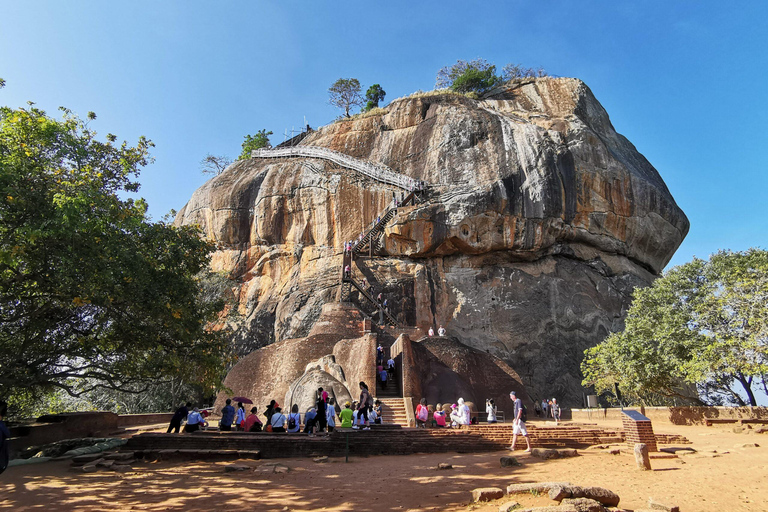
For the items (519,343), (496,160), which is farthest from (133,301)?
(496,160)

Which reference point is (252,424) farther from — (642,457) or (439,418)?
(642,457)

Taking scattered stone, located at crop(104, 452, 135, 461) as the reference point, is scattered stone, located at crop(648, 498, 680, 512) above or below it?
below

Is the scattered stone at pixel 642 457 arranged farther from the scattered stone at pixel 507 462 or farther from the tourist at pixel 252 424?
the tourist at pixel 252 424

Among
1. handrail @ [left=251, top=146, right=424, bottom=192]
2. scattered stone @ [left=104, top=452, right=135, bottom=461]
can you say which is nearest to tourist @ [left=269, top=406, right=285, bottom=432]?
scattered stone @ [left=104, top=452, right=135, bottom=461]

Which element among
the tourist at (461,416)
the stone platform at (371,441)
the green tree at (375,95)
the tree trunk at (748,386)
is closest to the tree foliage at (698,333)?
the tree trunk at (748,386)

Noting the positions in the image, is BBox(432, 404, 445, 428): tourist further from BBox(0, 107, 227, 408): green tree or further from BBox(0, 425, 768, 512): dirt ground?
BBox(0, 107, 227, 408): green tree

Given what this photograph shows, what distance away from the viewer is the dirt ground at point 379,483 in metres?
6.64

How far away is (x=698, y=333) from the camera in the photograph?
634 inches

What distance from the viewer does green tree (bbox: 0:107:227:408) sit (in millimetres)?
9664

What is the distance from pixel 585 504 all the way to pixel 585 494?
42 centimetres

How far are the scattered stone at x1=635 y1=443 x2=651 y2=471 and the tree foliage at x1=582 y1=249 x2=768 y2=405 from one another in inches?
334

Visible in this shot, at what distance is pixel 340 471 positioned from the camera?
9.13 metres

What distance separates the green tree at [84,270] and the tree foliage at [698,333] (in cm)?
1409

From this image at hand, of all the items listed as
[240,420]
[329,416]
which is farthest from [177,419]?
[329,416]
